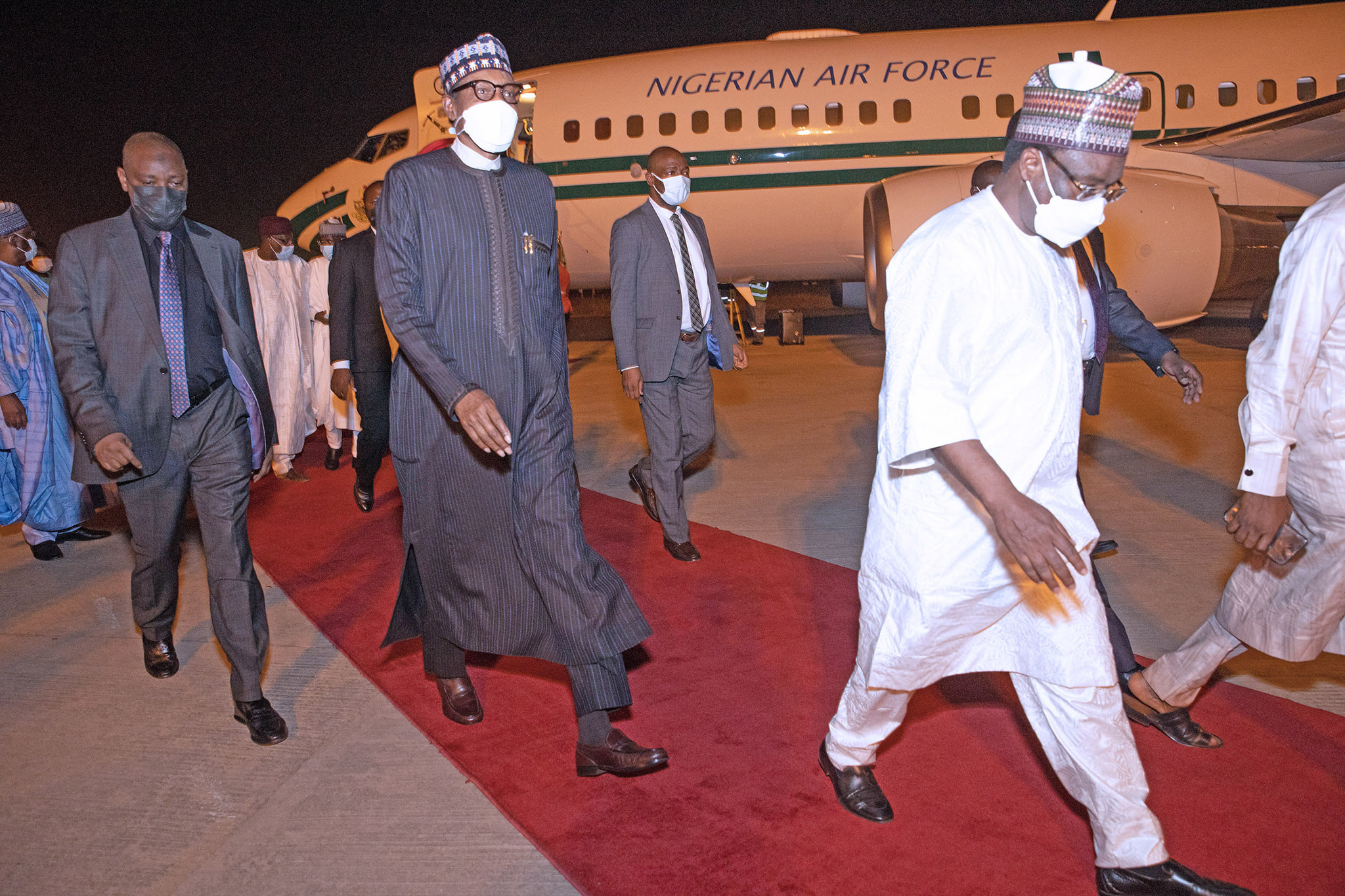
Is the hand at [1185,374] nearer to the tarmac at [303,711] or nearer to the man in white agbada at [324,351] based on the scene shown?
the tarmac at [303,711]

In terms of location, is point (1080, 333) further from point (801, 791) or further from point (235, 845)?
point (235, 845)

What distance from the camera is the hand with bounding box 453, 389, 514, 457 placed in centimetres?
236

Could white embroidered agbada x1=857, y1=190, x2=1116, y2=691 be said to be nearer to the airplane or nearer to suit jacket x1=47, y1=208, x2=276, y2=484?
suit jacket x1=47, y1=208, x2=276, y2=484

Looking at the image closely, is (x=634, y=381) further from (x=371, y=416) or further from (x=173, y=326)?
(x=173, y=326)

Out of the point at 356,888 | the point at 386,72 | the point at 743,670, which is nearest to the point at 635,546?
the point at 743,670

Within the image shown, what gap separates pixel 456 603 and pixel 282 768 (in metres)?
0.73

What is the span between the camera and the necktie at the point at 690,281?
4.46 meters

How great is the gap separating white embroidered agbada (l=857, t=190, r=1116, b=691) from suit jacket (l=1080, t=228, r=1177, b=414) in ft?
3.09

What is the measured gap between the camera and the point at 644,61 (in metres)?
11.4

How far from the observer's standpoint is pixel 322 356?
7.34m

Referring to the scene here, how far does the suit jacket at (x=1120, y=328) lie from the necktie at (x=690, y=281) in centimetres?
196

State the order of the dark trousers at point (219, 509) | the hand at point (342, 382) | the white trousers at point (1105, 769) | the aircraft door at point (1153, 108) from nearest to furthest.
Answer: the white trousers at point (1105, 769) → the dark trousers at point (219, 509) → the hand at point (342, 382) → the aircraft door at point (1153, 108)

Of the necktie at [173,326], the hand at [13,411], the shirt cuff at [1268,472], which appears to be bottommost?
the hand at [13,411]

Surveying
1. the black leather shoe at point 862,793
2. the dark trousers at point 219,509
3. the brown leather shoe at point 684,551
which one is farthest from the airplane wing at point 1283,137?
Result: the dark trousers at point 219,509
